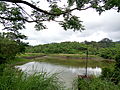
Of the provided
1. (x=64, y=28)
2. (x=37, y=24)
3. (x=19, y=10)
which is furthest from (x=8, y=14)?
(x=64, y=28)

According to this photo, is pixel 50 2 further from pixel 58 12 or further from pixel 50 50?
pixel 50 50

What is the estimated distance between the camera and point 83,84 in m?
4.52

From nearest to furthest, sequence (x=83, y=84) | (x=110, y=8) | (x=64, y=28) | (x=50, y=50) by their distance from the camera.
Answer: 1. (x=110, y=8)
2. (x=83, y=84)
3. (x=64, y=28)
4. (x=50, y=50)

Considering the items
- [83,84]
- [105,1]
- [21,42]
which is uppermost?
[105,1]

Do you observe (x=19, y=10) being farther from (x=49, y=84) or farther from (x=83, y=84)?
(x=49, y=84)

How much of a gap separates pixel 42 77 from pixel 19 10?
269cm

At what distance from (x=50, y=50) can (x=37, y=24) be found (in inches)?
2007

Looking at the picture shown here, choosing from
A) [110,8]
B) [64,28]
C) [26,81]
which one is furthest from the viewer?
[64,28]

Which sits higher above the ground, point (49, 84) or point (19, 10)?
point (19, 10)

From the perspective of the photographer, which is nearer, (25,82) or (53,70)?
(25,82)

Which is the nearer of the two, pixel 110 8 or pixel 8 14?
pixel 110 8

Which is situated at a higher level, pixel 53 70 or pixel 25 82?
pixel 25 82

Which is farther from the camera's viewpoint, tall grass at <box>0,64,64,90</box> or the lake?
the lake

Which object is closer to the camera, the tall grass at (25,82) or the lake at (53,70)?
the tall grass at (25,82)
